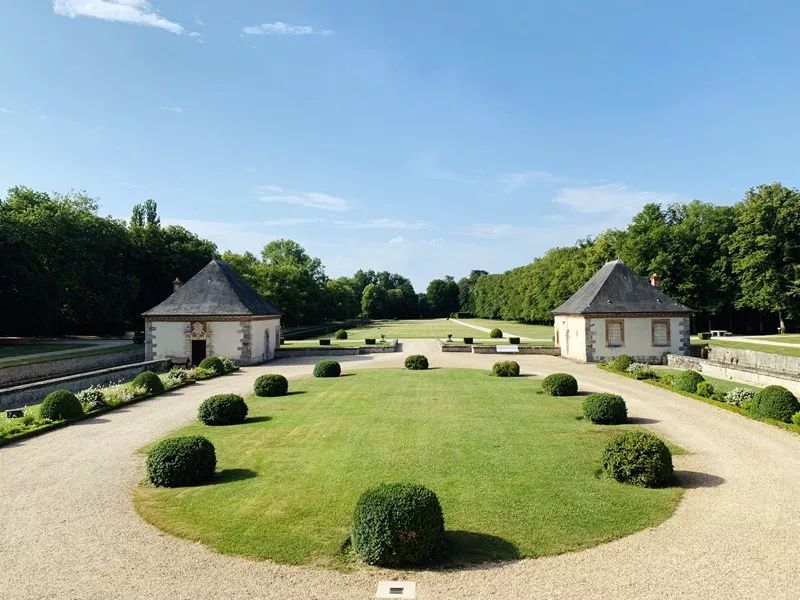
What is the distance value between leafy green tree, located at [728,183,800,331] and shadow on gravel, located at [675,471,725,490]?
4540 centimetres

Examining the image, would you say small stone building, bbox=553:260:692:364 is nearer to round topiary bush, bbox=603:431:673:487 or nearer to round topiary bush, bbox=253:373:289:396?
round topiary bush, bbox=253:373:289:396

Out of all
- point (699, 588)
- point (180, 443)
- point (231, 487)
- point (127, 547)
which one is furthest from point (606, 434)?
point (127, 547)

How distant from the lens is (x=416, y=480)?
37.3 feet

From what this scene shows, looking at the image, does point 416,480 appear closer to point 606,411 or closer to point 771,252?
point 606,411

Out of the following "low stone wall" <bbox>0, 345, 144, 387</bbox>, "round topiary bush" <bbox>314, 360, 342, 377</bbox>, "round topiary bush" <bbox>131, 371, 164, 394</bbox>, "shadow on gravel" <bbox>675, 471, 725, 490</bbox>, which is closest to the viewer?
"shadow on gravel" <bbox>675, 471, 725, 490</bbox>

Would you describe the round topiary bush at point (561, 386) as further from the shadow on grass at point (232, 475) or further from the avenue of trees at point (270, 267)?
the avenue of trees at point (270, 267)

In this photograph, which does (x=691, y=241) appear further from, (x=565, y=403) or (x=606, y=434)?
(x=606, y=434)

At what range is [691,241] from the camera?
184 ft

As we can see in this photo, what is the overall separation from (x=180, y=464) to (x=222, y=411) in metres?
6.08

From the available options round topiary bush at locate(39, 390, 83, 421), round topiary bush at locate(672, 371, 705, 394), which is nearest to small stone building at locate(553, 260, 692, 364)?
round topiary bush at locate(672, 371, 705, 394)

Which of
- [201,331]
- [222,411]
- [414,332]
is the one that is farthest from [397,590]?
[414,332]

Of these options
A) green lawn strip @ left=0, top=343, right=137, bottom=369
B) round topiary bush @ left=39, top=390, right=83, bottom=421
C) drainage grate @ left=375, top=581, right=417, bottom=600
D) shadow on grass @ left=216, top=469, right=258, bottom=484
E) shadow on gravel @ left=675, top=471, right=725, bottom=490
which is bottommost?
shadow on gravel @ left=675, top=471, right=725, bottom=490

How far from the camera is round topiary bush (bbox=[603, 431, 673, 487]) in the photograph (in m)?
11.0

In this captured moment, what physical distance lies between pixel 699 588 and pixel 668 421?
11.2m
